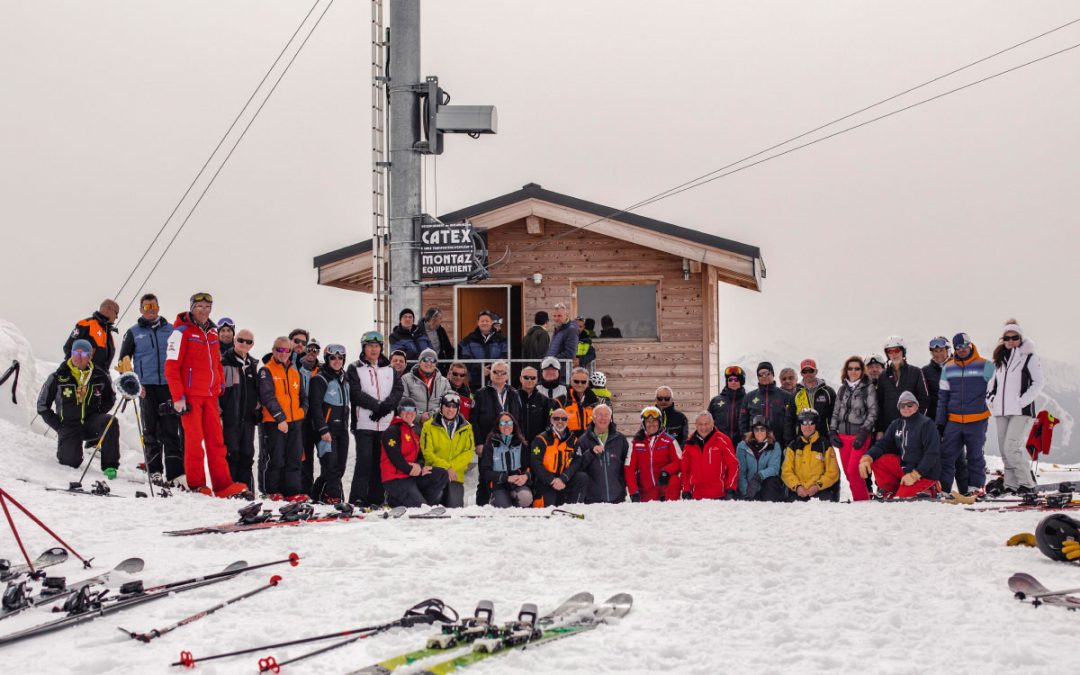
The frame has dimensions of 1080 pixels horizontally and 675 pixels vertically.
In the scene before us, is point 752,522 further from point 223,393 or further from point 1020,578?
point 223,393

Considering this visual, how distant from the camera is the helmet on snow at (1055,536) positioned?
6.27 meters

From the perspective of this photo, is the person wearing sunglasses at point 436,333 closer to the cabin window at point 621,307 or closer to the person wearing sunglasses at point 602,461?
the cabin window at point 621,307

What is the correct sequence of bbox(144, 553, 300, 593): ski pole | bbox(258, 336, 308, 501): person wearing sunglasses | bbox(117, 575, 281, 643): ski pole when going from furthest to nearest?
bbox(258, 336, 308, 501): person wearing sunglasses, bbox(144, 553, 300, 593): ski pole, bbox(117, 575, 281, 643): ski pole

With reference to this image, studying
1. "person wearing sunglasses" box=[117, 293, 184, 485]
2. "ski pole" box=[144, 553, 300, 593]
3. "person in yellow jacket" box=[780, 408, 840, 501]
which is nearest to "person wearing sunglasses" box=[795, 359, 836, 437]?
"person in yellow jacket" box=[780, 408, 840, 501]

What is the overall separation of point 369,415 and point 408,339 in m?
2.15

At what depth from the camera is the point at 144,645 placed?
465 centimetres

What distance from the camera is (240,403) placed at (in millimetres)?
10023

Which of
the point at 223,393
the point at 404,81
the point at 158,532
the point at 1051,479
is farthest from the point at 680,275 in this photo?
the point at 158,532

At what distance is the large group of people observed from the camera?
9812 mm

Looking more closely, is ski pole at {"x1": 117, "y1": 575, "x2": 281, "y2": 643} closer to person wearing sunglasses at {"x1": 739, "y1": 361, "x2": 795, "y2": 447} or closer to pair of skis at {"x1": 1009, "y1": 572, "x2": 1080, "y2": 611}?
pair of skis at {"x1": 1009, "y1": 572, "x2": 1080, "y2": 611}

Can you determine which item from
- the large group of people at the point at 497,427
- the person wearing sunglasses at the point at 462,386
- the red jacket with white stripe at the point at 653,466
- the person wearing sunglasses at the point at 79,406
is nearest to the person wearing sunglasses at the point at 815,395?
the large group of people at the point at 497,427

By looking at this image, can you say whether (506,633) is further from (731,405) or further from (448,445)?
(731,405)

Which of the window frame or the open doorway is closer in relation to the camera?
the window frame

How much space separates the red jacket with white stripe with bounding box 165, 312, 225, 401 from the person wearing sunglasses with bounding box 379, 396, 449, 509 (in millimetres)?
1740
